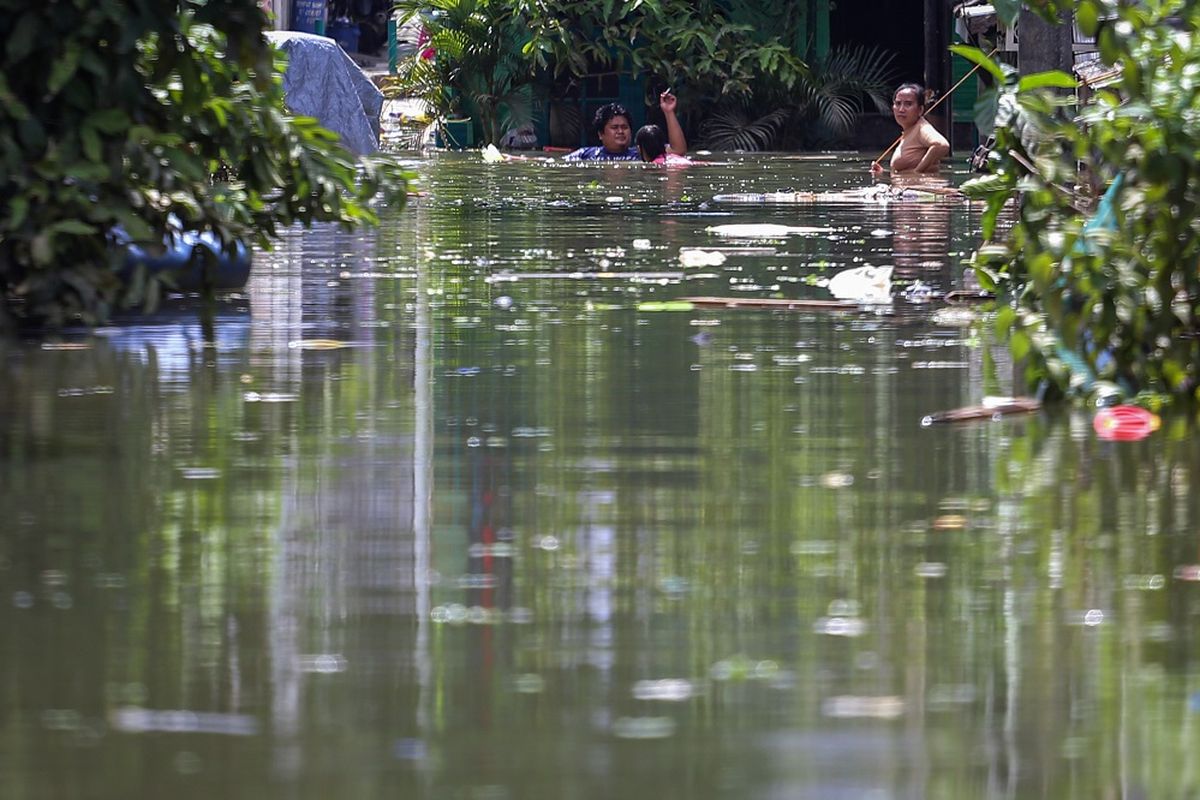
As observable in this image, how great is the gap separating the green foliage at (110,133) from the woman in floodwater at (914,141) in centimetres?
1107

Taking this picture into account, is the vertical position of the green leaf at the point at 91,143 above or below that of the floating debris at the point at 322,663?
above

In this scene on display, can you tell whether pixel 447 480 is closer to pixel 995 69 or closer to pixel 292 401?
pixel 292 401

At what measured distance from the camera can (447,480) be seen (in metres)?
4.60

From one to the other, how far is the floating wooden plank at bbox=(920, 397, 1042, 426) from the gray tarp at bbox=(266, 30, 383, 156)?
14.9 m

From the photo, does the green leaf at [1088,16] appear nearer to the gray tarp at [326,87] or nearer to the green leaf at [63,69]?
the green leaf at [63,69]

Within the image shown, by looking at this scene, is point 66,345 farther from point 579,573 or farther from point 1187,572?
point 1187,572

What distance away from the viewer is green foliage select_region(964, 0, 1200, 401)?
17.7 ft

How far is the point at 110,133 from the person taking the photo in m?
6.87

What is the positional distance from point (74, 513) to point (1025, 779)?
2.14 m

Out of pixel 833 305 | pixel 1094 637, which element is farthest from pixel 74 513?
pixel 833 305

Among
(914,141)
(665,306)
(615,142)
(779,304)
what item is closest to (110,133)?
(665,306)

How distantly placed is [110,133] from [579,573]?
3607 millimetres

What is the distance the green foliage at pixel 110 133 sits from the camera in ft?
22.2

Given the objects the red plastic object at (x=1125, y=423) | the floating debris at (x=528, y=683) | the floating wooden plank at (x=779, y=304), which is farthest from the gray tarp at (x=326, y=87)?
the floating debris at (x=528, y=683)
